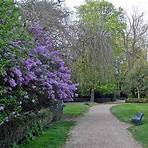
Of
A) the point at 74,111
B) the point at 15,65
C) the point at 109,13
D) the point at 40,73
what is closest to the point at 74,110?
the point at 74,111

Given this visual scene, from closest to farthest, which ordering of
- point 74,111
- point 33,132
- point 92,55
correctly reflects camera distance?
point 33,132 < point 92,55 < point 74,111

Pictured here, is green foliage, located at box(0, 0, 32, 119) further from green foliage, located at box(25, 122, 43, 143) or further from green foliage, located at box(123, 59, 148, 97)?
green foliage, located at box(123, 59, 148, 97)

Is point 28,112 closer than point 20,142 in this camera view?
No

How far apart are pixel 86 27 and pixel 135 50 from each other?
48.5m

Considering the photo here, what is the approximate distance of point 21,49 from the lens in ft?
35.5

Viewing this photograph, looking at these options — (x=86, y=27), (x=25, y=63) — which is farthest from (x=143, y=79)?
(x=25, y=63)

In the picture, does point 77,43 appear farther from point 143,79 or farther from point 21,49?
point 143,79

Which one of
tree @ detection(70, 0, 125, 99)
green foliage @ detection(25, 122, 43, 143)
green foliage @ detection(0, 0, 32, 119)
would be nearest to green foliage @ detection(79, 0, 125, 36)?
tree @ detection(70, 0, 125, 99)

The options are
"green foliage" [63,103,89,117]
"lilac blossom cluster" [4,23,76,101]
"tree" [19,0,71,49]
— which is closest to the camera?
"lilac blossom cluster" [4,23,76,101]

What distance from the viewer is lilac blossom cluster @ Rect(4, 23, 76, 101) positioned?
36.5 feet

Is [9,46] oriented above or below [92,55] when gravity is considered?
below

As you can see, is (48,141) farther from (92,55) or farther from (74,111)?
(74,111)

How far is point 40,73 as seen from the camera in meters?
14.3

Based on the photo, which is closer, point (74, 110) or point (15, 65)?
point (15, 65)
